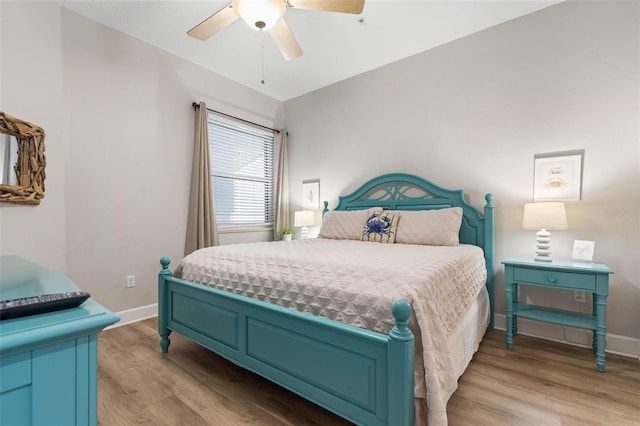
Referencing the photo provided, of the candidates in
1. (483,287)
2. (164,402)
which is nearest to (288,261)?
(164,402)

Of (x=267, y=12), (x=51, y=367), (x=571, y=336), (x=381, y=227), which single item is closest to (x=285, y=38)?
(x=267, y=12)

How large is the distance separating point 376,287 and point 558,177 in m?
2.23

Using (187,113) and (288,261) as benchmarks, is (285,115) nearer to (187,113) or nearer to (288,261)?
(187,113)

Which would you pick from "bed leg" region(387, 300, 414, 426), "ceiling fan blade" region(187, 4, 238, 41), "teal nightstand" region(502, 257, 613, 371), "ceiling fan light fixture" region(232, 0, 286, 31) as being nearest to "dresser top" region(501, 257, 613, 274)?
"teal nightstand" region(502, 257, 613, 371)

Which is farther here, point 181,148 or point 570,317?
point 181,148

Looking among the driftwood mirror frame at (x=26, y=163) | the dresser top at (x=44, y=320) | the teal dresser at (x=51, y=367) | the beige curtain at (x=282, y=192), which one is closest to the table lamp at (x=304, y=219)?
the beige curtain at (x=282, y=192)

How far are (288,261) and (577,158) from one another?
8.42 feet

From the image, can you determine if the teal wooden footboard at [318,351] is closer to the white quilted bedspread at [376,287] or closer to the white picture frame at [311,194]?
the white quilted bedspread at [376,287]

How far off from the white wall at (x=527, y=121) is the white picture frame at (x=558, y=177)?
54 millimetres

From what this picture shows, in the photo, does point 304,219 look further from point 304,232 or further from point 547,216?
point 547,216

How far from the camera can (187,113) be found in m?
3.50

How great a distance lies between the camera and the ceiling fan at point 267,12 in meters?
1.85

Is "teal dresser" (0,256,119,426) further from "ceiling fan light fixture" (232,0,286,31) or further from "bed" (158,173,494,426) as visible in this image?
"ceiling fan light fixture" (232,0,286,31)

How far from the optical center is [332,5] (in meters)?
2.01
